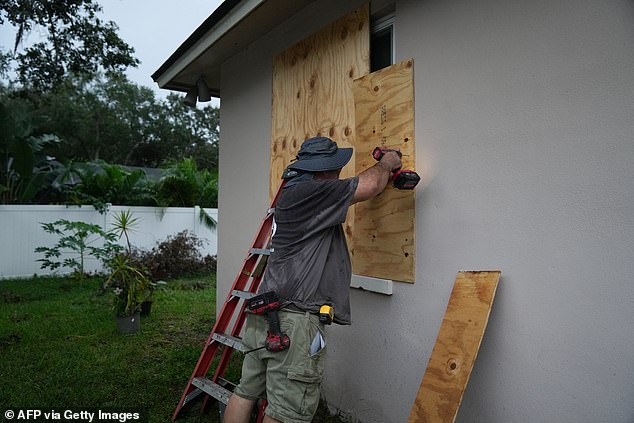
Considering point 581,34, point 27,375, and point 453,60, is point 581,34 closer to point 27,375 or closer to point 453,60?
point 453,60

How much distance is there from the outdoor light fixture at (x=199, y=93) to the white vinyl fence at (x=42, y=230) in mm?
6770

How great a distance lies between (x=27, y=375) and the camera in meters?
4.66

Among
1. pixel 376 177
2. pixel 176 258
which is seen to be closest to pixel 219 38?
pixel 376 177

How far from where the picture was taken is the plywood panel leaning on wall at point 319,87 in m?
3.79

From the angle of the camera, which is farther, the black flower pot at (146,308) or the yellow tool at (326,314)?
the black flower pot at (146,308)

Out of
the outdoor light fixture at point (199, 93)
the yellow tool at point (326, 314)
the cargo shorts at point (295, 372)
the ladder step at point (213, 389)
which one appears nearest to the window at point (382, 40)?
the yellow tool at point (326, 314)

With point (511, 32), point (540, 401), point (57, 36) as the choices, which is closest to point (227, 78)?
point (511, 32)

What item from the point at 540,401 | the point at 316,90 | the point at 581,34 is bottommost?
the point at 540,401

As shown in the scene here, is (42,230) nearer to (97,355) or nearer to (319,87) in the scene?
(97,355)

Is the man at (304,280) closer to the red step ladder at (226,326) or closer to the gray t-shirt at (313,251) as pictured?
the gray t-shirt at (313,251)

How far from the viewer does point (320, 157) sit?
3.02 m

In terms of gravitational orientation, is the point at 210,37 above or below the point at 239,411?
above

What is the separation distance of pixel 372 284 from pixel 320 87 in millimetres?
1835

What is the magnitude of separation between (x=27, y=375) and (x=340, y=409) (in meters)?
3.17
